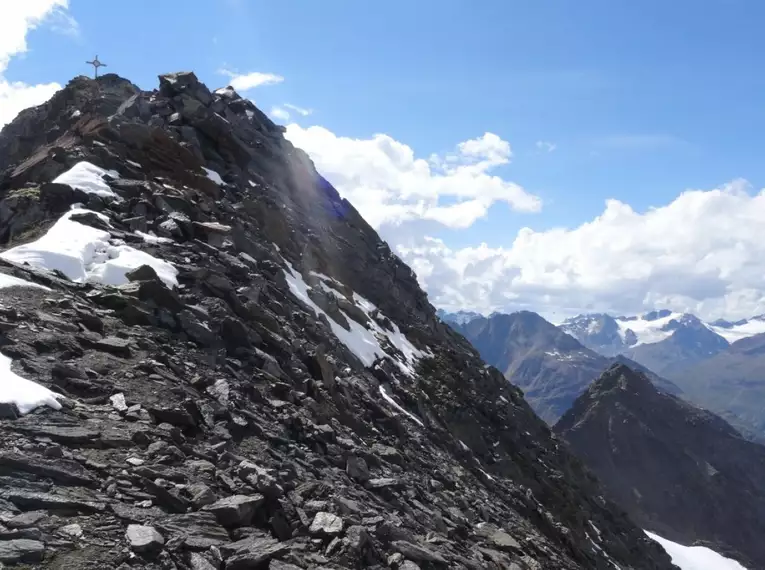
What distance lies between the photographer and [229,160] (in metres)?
48.2

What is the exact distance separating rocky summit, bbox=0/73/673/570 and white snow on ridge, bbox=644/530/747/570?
65813 millimetres

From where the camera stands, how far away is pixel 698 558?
107 m

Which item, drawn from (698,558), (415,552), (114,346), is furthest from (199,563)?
(698,558)

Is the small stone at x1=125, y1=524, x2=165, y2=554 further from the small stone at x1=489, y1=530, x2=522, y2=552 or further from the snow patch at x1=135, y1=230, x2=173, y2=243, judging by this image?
the snow patch at x1=135, y1=230, x2=173, y2=243

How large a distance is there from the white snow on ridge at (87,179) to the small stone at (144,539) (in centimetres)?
2004

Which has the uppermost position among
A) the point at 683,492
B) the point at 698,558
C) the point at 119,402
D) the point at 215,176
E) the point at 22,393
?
the point at 215,176

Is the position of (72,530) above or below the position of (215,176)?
below

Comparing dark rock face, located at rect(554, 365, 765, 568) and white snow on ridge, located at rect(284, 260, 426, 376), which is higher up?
white snow on ridge, located at rect(284, 260, 426, 376)

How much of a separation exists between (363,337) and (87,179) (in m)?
21.3

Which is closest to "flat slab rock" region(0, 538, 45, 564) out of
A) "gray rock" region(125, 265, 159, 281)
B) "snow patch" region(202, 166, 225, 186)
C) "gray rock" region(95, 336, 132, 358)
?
"gray rock" region(95, 336, 132, 358)

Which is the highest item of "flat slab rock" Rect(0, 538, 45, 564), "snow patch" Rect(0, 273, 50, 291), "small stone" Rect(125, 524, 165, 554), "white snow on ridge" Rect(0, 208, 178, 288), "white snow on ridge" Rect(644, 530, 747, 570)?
"white snow on ridge" Rect(0, 208, 178, 288)

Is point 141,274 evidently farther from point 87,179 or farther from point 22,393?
point 87,179

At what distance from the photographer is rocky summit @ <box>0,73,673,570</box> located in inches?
403

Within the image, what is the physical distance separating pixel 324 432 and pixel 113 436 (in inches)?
318
